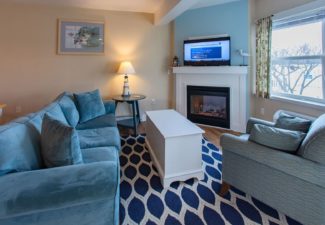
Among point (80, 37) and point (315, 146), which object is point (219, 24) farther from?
point (315, 146)

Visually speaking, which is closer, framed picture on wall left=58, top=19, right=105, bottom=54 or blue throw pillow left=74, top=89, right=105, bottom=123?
blue throw pillow left=74, top=89, right=105, bottom=123

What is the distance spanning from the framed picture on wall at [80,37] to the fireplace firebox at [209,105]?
2057 millimetres

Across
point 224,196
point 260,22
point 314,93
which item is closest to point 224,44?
point 260,22

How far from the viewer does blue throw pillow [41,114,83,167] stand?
1.34 m

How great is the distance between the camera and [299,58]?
3.12 metres

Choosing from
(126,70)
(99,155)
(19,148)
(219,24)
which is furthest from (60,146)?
(219,24)

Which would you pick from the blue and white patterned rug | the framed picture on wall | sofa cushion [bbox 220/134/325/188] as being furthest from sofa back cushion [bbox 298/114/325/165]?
the framed picture on wall

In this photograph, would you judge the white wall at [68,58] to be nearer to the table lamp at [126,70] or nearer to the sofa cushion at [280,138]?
the table lamp at [126,70]

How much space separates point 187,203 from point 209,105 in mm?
2744

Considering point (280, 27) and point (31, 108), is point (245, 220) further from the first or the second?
point (31, 108)

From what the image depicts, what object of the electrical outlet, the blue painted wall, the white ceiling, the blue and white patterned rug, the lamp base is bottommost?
the blue and white patterned rug

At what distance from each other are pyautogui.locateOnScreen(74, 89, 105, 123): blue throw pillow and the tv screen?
1.96 metres

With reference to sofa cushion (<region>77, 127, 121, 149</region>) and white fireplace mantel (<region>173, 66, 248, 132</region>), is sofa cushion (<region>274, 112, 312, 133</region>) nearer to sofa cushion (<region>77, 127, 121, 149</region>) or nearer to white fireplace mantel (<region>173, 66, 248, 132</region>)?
sofa cushion (<region>77, 127, 121, 149</region>)

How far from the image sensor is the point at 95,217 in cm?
123
